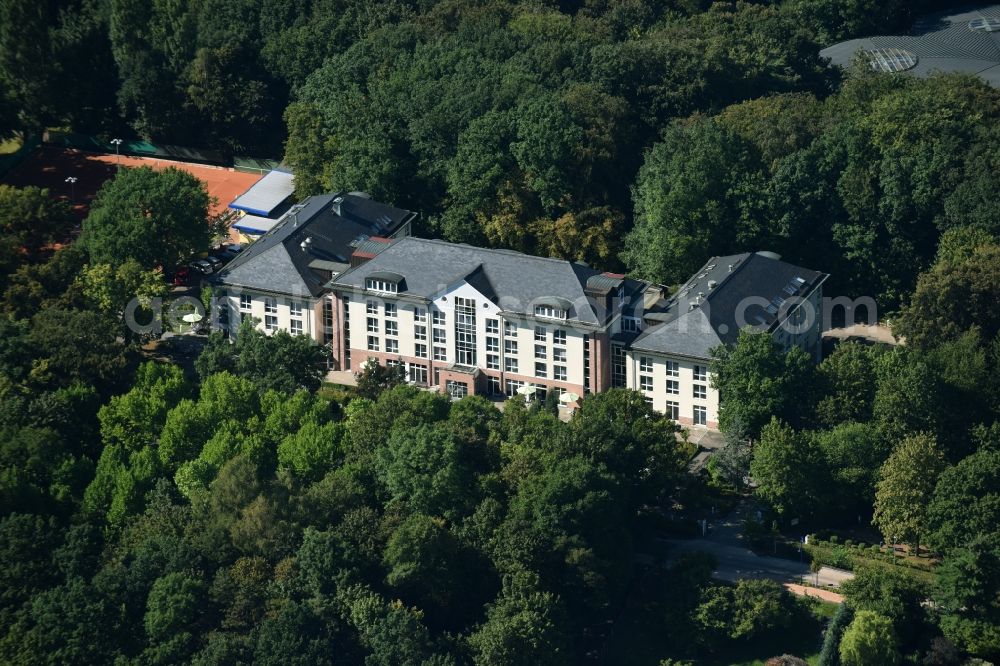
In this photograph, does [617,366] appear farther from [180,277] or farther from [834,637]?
[180,277]

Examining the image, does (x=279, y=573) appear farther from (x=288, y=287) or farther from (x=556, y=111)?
(x=556, y=111)

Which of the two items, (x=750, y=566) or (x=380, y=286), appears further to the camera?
(x=380, y=286)

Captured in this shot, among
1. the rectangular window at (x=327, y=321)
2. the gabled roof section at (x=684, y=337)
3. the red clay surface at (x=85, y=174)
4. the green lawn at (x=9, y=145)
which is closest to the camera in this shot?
the gabled roof section at (x=684, y=337)

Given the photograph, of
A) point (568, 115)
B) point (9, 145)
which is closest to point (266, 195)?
point (568, 115)

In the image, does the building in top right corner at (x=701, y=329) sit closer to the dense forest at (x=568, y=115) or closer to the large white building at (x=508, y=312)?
the large white building at (x=508, y=312)

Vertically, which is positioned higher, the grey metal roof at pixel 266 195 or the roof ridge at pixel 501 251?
the roof ridge at pixel 501 251

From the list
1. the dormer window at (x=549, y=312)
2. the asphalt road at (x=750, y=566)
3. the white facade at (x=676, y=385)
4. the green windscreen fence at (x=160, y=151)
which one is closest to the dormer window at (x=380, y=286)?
the dormer window at (x=549, y=312)

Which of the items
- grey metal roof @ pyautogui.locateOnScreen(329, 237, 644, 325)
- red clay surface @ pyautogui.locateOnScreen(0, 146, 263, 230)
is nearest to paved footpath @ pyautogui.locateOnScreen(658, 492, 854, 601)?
grey metal roof @ pyautogui.locateOnScreen(329, 237, 644, 325)
